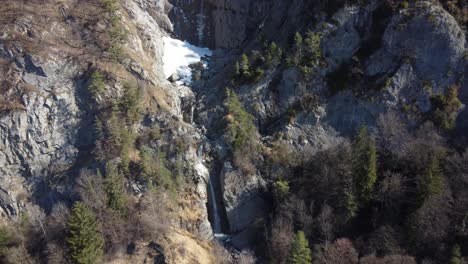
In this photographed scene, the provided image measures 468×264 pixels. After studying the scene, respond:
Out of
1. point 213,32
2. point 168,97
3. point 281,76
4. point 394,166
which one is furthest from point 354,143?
point 213,32

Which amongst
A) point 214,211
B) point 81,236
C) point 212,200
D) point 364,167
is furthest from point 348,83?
point 81,236

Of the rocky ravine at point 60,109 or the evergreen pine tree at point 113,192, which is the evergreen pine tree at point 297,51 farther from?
the evergreen pine tree at point 113,192

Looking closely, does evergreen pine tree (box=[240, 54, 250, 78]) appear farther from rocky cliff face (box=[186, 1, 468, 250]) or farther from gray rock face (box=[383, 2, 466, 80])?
gray rock face (box=[383, 2, 466, 80])

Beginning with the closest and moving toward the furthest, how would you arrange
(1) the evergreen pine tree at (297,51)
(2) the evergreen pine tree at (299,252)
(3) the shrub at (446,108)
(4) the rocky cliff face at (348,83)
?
(2) the evergreen pine tree at (299,252) → (3) the shrub at (446,108) → (4) the rocky cliff face at (348,83) → (1) the evergreen pine tree at (297,51)

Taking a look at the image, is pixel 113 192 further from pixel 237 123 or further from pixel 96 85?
pixel 237 123

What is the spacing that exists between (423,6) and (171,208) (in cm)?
4608

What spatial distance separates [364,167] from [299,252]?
14.1 m

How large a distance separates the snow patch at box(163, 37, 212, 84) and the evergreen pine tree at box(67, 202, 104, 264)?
30931mm

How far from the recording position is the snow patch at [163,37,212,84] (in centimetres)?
8312

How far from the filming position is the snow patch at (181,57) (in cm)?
8312

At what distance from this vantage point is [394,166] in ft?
209

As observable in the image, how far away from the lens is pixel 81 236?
190 ft

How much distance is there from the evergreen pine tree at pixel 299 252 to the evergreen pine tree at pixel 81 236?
2384cm

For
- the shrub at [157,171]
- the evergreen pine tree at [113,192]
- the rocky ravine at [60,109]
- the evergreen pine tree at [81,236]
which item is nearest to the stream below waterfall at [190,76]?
the rocky ravine at [60,109]
